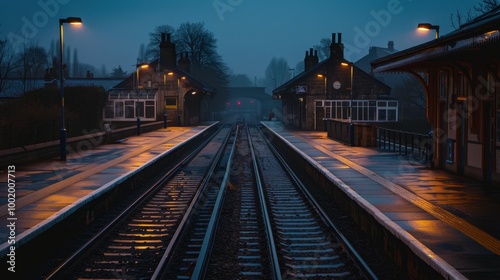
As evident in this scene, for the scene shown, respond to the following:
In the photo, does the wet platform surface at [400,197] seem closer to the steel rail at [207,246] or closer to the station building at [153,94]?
the steel rail at [207,246]

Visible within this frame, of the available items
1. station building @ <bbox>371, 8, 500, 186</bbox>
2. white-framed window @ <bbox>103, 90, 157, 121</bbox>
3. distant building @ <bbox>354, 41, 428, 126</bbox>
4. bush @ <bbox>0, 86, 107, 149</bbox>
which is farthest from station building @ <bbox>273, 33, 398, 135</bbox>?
station building @ <bbox>371, 8, 500, 186</bbox>

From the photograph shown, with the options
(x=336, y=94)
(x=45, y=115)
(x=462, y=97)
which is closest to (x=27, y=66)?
(x=45, y=115)

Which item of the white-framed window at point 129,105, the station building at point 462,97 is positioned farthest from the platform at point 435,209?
the white-framed window at point 129,105

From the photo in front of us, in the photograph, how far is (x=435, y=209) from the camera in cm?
1102

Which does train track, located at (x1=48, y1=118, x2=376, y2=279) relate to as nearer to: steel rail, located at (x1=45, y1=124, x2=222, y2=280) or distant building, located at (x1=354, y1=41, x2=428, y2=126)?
steel rail, located at (x1=45, y1=124, x2=222, y2=280)

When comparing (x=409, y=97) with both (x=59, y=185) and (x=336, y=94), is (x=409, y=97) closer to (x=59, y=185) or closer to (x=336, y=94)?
(x=336, y=94)

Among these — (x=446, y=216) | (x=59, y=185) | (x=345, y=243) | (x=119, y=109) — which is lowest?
(x=345, y=243)

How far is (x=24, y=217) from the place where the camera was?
33.6ft

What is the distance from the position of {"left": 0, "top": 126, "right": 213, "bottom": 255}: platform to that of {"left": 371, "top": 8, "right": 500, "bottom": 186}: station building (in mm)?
8118

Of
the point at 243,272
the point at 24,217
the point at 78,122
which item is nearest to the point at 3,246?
the point at 24,217

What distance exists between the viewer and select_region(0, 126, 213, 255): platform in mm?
9766

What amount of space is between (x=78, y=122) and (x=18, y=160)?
64.3 ft

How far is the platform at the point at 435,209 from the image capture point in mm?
7402

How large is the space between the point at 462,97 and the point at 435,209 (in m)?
5.40
